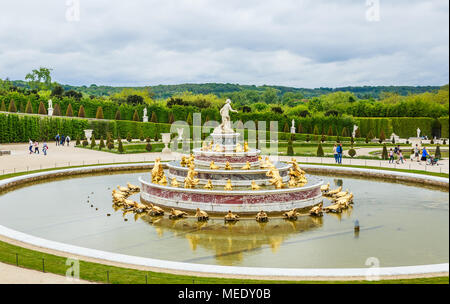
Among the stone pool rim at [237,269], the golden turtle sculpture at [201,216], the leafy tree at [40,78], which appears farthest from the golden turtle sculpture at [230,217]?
the leafy tree at [40,78]

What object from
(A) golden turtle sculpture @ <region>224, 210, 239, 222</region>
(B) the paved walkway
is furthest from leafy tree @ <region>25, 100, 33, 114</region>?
(A) golden turtle sculpture @ <region>224, 210, 239, 222</region>

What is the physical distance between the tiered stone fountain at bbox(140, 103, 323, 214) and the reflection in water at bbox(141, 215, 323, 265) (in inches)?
41.4

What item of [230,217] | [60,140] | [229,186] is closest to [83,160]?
[60,140]

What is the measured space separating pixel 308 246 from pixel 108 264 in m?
6.44

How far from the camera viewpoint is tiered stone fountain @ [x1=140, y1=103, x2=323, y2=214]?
18844mm

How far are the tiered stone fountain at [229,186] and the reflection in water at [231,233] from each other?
3.45ft

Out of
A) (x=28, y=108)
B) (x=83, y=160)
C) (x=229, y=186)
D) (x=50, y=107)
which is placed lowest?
(x=83, y=160)

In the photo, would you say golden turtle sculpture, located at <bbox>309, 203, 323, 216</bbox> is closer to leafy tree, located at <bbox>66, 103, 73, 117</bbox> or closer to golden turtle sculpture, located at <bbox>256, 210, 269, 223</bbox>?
golden turtle sculpture, located at <bbox>256, 210, 269, 223</bbox>

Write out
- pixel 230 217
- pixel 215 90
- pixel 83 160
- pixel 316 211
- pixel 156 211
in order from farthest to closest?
pixel 215 90 < pixel 83 160 < pixel 156 211 < pixel 316 211 < pixel 230 217

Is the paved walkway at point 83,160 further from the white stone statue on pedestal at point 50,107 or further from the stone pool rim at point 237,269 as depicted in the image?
the white stone statue on pedestal at point 50,107

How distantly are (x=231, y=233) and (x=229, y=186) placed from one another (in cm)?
391

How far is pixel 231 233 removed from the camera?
1620cm

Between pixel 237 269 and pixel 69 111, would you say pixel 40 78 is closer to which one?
pixel 69 111
